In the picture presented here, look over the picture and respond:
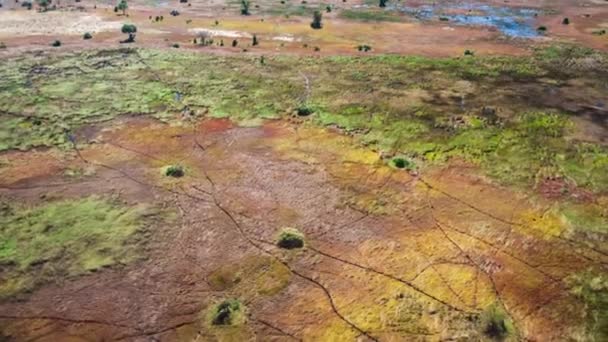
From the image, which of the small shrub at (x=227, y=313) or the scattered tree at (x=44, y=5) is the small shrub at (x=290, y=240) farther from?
the scattered tree at (x=44, y=5)

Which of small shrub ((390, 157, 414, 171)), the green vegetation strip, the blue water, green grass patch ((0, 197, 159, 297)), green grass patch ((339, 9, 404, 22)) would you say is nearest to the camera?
green grass patch ((0, 197, 159, 297))

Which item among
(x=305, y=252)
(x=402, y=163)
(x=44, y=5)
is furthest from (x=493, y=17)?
(x=44, y=5)

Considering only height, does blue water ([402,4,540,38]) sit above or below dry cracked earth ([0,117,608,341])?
above

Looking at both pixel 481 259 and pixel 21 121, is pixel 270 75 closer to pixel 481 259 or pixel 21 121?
pixel 21 121

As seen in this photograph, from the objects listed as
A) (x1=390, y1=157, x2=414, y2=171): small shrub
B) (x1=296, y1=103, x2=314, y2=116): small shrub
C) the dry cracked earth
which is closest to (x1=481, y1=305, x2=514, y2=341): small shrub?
the dry cracked earth

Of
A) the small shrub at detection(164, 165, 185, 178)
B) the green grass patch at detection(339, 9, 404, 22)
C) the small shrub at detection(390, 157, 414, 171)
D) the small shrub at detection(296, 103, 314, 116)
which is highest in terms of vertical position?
the green grass patch at detection(339, 9, 404, 22)

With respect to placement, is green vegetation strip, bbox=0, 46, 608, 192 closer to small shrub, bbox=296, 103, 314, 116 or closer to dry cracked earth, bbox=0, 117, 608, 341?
small shrub, bbox=296, 103, 314, 116
